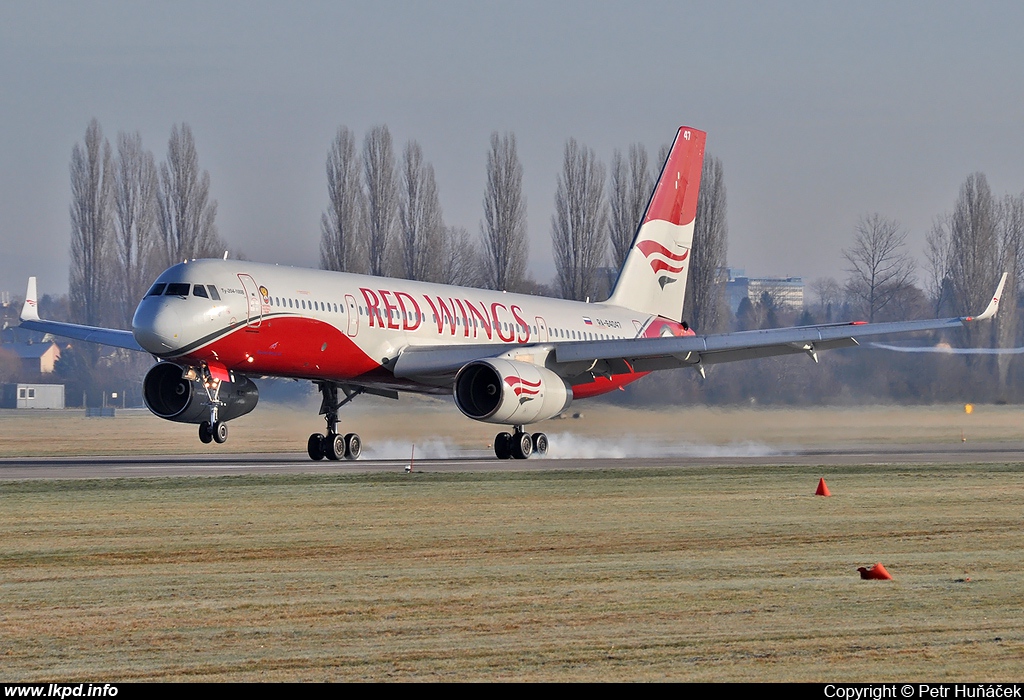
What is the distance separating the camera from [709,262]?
74.9 metres

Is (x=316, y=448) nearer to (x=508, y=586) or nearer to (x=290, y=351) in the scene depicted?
(x=290, y=351)

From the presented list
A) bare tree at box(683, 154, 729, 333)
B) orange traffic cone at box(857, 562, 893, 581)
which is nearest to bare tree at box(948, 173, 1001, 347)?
bare tree at box(683, 154, 729, 333)

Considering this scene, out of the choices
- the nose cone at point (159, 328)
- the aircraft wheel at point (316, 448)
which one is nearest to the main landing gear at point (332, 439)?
the aircraft wheel at point (316, 448)

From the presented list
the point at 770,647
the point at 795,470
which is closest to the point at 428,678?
the point at 770,647

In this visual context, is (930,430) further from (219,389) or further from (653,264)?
(219,389)

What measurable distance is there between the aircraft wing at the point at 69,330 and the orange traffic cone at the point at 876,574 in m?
26.7

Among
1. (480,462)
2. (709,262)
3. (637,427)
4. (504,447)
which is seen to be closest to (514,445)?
(504,447)

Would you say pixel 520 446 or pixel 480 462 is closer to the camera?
pixel 480 462

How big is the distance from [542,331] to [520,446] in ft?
17.2

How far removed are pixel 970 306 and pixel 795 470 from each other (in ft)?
160

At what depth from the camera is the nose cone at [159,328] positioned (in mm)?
29531

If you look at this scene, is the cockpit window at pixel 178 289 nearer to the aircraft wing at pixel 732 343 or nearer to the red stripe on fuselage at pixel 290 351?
the red stripe on fuselage at pixel 290 351

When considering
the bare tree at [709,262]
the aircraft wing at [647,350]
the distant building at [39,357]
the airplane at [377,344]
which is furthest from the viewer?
the distant building at [39,357]

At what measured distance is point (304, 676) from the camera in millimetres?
8922
